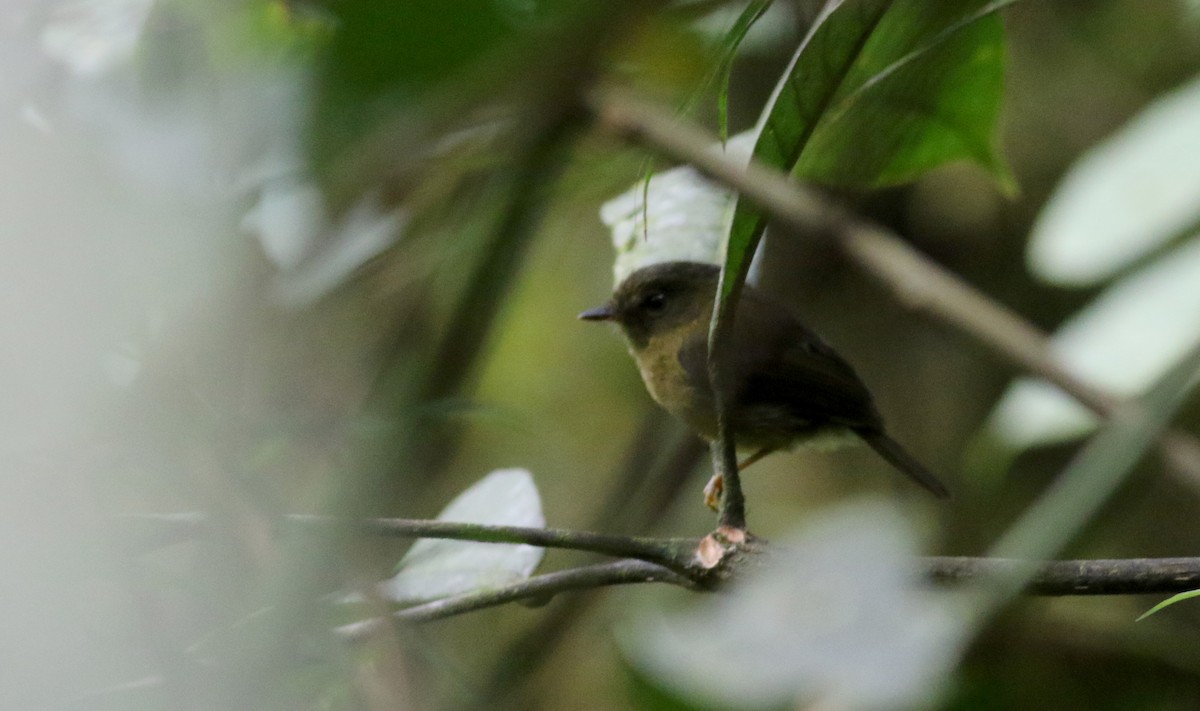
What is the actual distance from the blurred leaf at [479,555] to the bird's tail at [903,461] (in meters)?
1.59

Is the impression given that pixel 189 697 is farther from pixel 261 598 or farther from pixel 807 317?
pixel 807 317

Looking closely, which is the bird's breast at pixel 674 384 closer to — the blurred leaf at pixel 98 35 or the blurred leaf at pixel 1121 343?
the blurred leaf at pixel 1121 343

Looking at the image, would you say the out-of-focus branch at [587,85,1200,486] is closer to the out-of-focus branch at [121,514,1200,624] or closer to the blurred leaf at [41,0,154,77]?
the out-of-focus branch at [121,514,1200,624]

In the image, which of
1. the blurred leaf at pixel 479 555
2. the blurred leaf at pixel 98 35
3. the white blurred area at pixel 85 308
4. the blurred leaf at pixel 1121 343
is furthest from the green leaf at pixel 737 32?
the blurred leaf at pixel 98 35

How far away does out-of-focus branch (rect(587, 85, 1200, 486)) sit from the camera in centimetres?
133

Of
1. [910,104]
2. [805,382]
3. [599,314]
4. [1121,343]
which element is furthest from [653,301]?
[910,104]

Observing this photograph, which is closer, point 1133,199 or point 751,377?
point 1133,199

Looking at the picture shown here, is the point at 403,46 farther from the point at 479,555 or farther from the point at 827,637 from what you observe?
the point at 479,555

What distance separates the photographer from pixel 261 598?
68 centimetres

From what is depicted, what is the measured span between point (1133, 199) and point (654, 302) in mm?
1491

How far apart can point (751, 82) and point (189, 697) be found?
3573mm

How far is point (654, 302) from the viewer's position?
10.2 feet

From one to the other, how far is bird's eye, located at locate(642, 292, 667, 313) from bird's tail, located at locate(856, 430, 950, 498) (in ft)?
2.03

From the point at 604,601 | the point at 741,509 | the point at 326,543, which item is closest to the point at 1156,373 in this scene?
the point at 741,509
